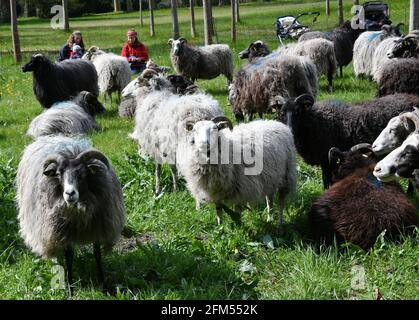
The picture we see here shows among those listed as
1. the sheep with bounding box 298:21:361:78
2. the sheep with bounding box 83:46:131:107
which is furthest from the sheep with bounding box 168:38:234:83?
the sheep with bounding box 298:21:361:78

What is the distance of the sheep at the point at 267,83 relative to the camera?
8.57 metres

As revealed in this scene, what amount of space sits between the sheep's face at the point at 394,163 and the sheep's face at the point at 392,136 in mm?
617

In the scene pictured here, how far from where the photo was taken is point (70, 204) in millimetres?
4230

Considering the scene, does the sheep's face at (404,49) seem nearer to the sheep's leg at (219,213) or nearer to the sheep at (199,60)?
the sheep at (199,60)

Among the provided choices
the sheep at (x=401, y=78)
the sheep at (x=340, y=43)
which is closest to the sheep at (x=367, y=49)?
the sheep at (x=340, y=43)

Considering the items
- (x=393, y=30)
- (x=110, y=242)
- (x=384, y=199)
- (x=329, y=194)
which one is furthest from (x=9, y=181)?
(x=393, y=30)

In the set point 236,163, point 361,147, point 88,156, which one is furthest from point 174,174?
point 88,156

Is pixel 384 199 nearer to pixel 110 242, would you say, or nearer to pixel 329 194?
pixel 329 194

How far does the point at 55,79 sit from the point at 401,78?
20.8 feet

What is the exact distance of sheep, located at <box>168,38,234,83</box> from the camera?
12953mm

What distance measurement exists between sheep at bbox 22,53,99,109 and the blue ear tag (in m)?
6.97

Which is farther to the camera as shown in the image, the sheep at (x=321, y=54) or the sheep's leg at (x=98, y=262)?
the sheep at (x=321, y=54)

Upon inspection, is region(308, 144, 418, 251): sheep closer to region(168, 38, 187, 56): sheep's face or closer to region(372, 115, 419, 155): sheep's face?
region(372, 115, 419, 155): sheep's face

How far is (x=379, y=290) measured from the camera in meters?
4.20
